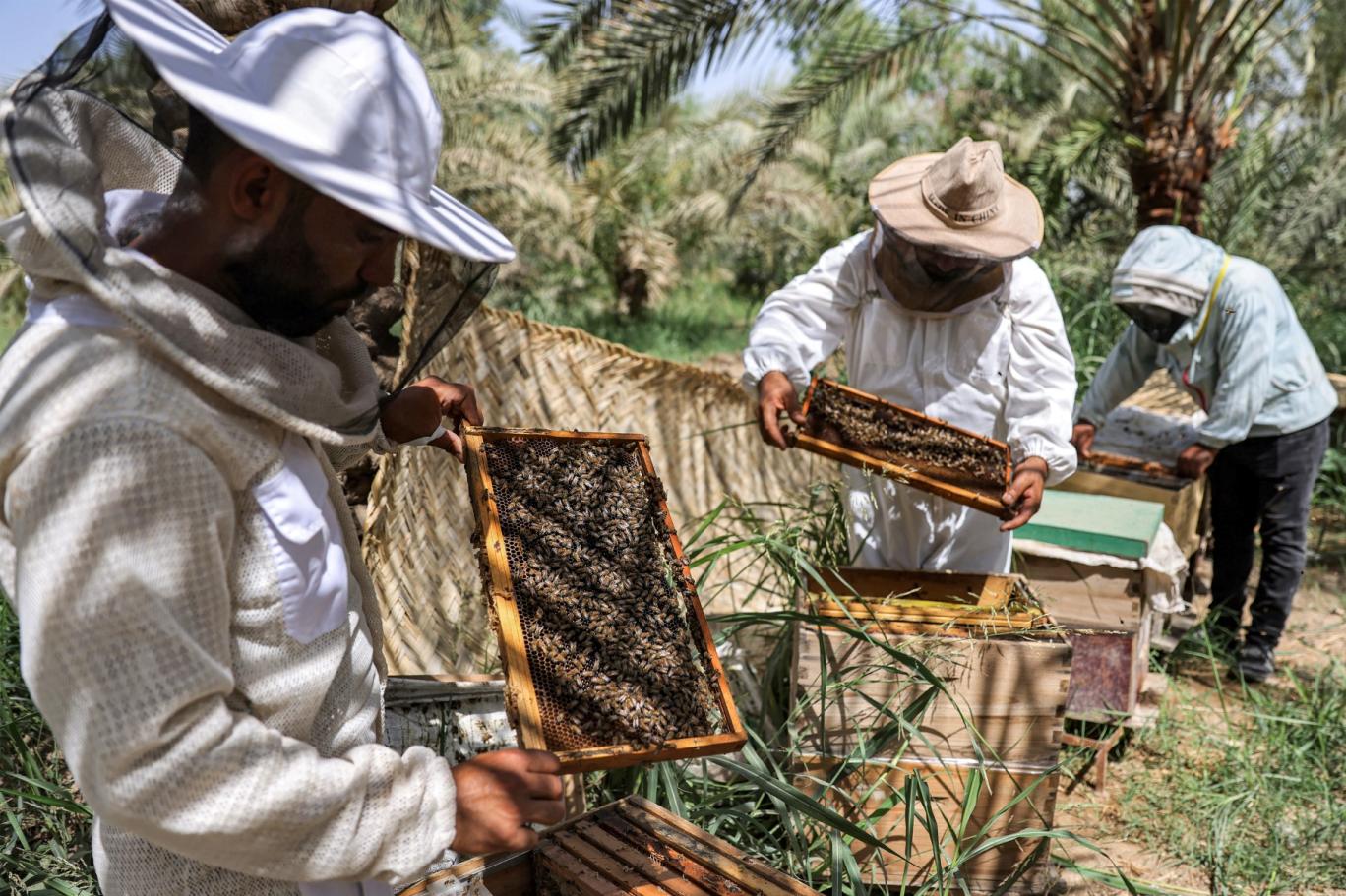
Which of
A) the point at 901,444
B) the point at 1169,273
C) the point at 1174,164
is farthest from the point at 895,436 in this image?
the point at 1174,164

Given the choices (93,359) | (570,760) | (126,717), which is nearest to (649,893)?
(570,760)

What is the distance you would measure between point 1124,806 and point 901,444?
187 cm

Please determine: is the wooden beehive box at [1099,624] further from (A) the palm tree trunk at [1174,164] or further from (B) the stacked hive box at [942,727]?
(A) the palm tree trunk at [1174,164]

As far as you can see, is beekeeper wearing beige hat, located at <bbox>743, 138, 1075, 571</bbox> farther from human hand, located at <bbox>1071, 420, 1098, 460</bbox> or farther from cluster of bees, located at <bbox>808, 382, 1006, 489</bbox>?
human hand, located at <bbox>1071, 420, 1098, 460</bbox>

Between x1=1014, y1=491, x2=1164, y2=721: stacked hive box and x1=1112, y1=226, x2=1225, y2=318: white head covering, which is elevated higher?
→ x1=1112, y1=226, x2=1225, y2=318: white head covering

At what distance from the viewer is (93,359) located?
130cm

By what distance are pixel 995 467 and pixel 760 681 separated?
1185mm

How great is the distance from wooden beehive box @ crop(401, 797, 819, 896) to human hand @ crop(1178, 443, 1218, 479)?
381 centimetres

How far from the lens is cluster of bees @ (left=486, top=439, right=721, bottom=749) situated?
7.02 feet

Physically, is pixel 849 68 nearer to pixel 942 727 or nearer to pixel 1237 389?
pixel 1237 389

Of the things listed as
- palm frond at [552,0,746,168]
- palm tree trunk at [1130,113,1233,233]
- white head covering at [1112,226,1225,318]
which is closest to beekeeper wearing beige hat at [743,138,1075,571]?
white head covering at [1112,226,1225,318]

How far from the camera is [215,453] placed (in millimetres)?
1365

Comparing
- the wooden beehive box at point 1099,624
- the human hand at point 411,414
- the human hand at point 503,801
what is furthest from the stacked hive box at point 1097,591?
Answer: the human hand at point 503,801

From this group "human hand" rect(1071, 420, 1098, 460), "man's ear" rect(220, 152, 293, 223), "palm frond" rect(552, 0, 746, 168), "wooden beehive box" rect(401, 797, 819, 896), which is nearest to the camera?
"man's ear" rect(220, 152, 293, 223)
